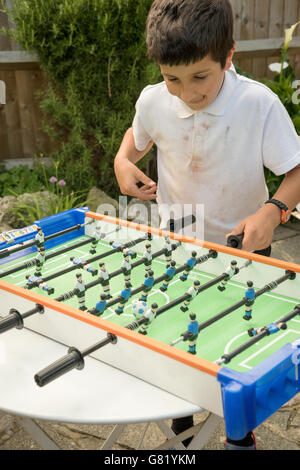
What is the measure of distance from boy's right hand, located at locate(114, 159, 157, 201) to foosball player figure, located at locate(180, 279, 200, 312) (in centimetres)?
65

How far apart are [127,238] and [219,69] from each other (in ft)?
2.42

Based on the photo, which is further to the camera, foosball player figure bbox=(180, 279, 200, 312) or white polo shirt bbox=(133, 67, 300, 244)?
white polo shirt bbox=(133, 67, 300, 244)

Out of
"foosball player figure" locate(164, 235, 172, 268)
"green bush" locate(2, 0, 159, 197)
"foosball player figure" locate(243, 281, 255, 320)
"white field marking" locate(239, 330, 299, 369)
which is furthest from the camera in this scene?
"green bush" locate(2, 0, 159, 197)

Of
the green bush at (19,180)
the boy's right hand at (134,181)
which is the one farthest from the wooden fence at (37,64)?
the boy's right hand at (134,181)

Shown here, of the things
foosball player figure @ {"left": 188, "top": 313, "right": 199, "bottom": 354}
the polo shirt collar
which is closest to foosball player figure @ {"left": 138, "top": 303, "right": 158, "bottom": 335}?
foosball player figure @ {"left": 188, "top": 313, "right": 199, "bottom": 354}

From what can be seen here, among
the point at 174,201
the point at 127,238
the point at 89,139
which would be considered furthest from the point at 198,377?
the point at 89,139

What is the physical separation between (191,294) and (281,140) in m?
0.84

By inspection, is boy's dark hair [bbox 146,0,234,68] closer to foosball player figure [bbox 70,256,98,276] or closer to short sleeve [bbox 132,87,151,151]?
short sleeve [bbox 132,87,151,151]

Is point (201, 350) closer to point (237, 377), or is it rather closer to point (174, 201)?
point (237, 377)

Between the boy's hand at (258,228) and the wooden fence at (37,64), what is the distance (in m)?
3.48

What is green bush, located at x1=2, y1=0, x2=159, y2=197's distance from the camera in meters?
4.25

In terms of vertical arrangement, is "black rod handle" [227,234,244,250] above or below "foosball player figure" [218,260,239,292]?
above

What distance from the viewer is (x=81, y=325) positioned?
4.66 ft

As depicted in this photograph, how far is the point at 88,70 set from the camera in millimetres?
4500
